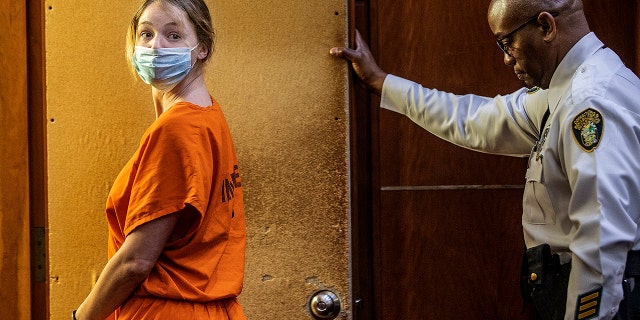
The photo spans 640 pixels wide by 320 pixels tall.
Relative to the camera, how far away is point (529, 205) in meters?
2.46

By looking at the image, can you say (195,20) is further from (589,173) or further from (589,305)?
(589,305)

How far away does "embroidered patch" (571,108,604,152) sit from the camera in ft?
7.10

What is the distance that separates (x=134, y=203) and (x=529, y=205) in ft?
3.56

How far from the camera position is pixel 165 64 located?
2.20m

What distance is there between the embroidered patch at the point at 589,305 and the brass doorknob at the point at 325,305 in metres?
0.85

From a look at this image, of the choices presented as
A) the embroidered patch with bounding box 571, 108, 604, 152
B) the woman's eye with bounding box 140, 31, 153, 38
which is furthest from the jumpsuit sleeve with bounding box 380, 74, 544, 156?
the woman's eye with bounding box 140, 31, 153, 38

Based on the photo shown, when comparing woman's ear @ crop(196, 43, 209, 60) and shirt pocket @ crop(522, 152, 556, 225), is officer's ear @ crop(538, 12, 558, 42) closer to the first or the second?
shirt pocket @ crop(522, 152, 556, 225)

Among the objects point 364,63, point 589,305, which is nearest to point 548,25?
point 364,63

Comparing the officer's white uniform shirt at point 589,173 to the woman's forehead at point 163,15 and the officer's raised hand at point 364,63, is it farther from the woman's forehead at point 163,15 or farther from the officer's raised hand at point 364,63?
the woman's forehead at point 163,15

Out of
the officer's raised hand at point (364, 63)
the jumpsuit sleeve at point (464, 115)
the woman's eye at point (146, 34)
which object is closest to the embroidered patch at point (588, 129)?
the jumpsuit sleeve at point (464, 115)

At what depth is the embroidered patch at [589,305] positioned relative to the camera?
7.02ft

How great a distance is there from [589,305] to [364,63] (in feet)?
3.57

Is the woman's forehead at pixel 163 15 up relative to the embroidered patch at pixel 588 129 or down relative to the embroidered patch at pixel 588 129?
up

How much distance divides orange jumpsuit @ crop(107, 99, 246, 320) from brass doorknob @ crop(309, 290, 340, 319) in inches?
27.2
